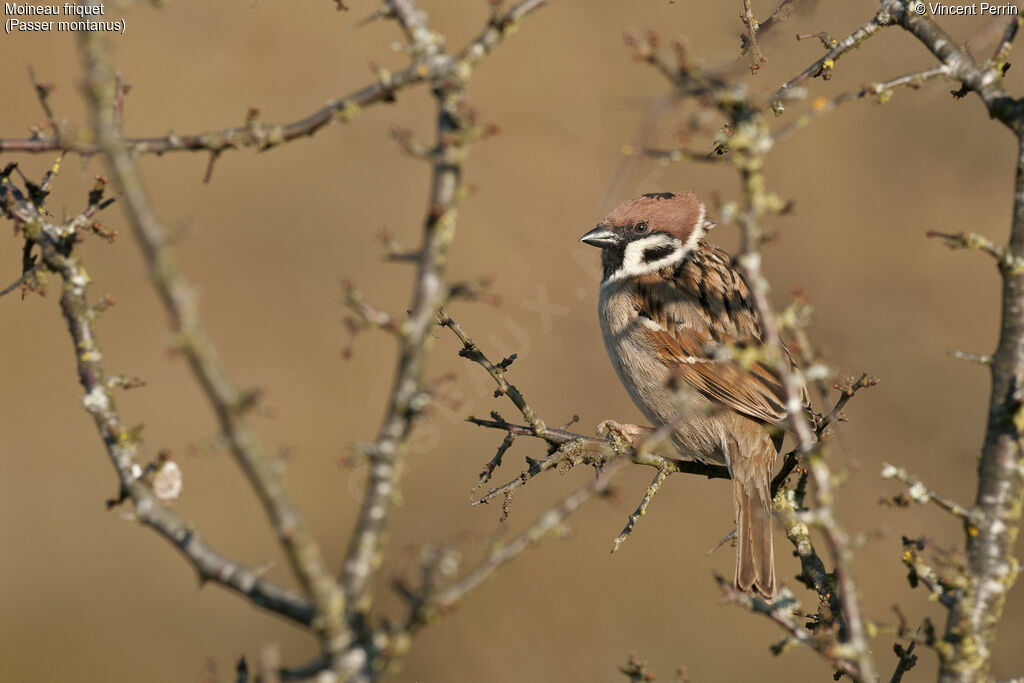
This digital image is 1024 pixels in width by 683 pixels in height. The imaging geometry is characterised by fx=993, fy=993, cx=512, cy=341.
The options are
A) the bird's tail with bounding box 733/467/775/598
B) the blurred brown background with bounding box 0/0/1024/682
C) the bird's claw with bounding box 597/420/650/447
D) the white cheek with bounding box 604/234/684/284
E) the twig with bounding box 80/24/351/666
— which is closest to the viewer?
the twig with bounding box 80/24/351/666

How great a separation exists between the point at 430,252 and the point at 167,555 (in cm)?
535

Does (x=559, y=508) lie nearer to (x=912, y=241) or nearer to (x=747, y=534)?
(x=747, y=534)

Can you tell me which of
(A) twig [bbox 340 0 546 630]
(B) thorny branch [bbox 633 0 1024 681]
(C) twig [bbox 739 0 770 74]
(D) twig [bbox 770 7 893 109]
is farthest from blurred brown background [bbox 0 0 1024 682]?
(A) twig [bbox 340 0 546 630]

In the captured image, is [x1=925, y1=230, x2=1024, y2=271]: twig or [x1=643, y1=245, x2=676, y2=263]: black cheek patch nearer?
[x1=925, y1=230, x2=1024, y2=271]: twig

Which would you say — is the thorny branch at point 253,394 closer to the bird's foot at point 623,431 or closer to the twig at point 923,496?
the twig at point 923,496

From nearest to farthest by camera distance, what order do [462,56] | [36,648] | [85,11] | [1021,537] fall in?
[85,11]
[462,56]
[36,648]
[1021,537]

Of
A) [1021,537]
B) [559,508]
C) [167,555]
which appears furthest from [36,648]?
[1021,537]

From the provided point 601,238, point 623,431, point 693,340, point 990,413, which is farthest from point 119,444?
point 601,238

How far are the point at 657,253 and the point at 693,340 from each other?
54 centimetres

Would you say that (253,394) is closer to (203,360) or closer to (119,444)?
(203,360)

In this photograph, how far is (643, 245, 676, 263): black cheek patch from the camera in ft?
14.3

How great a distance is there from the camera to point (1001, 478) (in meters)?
1.58

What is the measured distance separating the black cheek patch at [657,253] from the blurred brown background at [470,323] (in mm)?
1175

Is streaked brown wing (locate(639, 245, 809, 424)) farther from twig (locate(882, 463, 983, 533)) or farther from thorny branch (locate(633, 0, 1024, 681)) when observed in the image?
twig (locate(882, 463, 983, 533))
